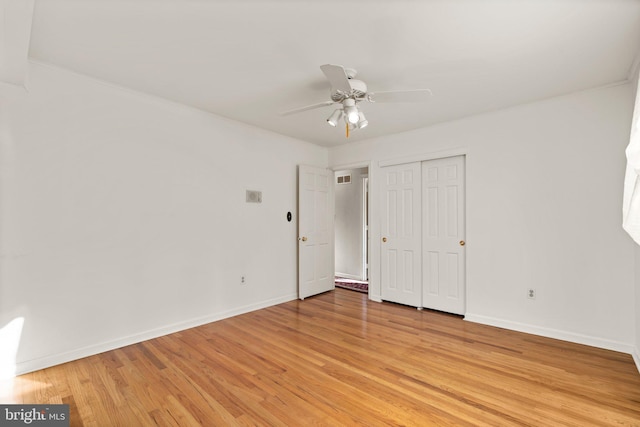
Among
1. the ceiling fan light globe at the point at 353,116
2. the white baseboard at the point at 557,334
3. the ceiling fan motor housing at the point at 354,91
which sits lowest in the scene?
the white baseboard at the point at 557,334

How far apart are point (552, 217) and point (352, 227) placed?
3.86 meters

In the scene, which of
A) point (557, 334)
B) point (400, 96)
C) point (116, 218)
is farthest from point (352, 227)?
point (116, 218)

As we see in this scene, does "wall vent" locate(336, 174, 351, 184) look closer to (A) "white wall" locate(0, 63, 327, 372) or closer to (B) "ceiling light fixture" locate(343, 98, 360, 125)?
(A) "white wall" locate(0, 63, 327, 372)

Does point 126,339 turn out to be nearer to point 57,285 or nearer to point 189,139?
point 57,285

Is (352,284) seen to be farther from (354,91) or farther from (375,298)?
(354,91)

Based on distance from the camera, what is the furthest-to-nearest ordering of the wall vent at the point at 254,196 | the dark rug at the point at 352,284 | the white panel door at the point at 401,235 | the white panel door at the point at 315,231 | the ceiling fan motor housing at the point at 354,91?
1. the dark rug at the point at 352,284
2. the white panel door at the point at 315,231
3. the white panel door at the point at 401,235
4. the wall vent at the point at 254,196
5. the ceiling fan motor housing at the point at 354,91

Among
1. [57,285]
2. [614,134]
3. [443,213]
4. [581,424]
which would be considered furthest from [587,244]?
[57,285]

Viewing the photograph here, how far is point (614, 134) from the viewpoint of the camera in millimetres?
2943

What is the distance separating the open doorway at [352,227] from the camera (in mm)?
6469

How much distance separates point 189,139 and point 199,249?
1344mm

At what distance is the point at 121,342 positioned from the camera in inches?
118

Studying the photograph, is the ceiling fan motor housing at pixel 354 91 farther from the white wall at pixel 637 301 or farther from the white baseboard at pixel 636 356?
the white baseboard at pixel 636 356

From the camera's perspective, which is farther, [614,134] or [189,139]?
[189,139]

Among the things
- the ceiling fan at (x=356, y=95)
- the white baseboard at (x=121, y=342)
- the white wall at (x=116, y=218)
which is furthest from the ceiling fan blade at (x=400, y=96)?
the white baseboard at (x=121, y=342)
